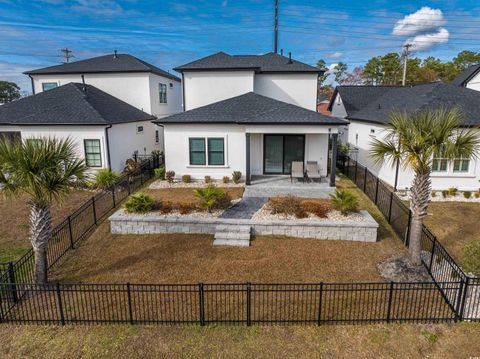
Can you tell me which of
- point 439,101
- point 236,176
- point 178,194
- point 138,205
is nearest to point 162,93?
point 236,176

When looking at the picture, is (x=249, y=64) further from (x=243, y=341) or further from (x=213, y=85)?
(x=243, y=341)

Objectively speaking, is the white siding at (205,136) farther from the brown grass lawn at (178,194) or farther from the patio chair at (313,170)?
the patio chair at (313,170)

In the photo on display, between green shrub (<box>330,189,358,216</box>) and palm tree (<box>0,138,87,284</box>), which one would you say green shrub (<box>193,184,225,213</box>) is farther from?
palm tree (<box>0,138,87,284</box>)

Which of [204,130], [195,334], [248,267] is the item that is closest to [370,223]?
[248,267]

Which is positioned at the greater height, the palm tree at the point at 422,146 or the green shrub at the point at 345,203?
the palm tree at the point at 422,146

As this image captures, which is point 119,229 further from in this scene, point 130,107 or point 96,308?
point 130,107

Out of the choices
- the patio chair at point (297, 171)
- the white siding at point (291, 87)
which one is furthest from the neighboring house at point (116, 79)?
the patio chair at point (297, 171)
